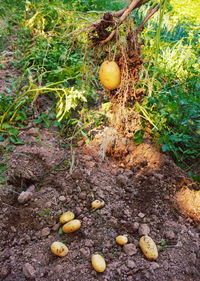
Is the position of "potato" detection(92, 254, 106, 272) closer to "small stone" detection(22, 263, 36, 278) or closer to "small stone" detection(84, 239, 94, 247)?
"small stone" detection(84, 239, 94, 247)

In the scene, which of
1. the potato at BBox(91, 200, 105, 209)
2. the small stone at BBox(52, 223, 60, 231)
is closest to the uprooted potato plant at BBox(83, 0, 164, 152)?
the potato at BBox(91, 200, 105, 209)

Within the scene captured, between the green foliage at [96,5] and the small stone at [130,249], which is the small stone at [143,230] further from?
the green foliage at [96,5]

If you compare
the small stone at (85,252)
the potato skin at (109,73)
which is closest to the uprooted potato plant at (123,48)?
the potato skin at (109,73)

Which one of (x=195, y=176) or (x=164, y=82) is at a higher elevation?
(x=164, y=82)

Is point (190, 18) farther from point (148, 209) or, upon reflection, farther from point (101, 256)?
point (101, 256)

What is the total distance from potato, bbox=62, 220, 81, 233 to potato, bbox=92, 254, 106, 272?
0.68ft

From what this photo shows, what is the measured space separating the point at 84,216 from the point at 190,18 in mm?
4086

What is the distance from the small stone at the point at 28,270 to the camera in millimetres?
1387

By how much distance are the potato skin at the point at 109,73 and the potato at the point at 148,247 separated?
102 centimetres

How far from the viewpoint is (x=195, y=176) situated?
1.97m

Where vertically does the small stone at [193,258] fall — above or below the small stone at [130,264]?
below

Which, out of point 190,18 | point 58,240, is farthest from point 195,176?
point 190,18

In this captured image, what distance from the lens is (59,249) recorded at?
1.46 m

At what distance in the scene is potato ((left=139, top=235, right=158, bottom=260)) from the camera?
147 cm
